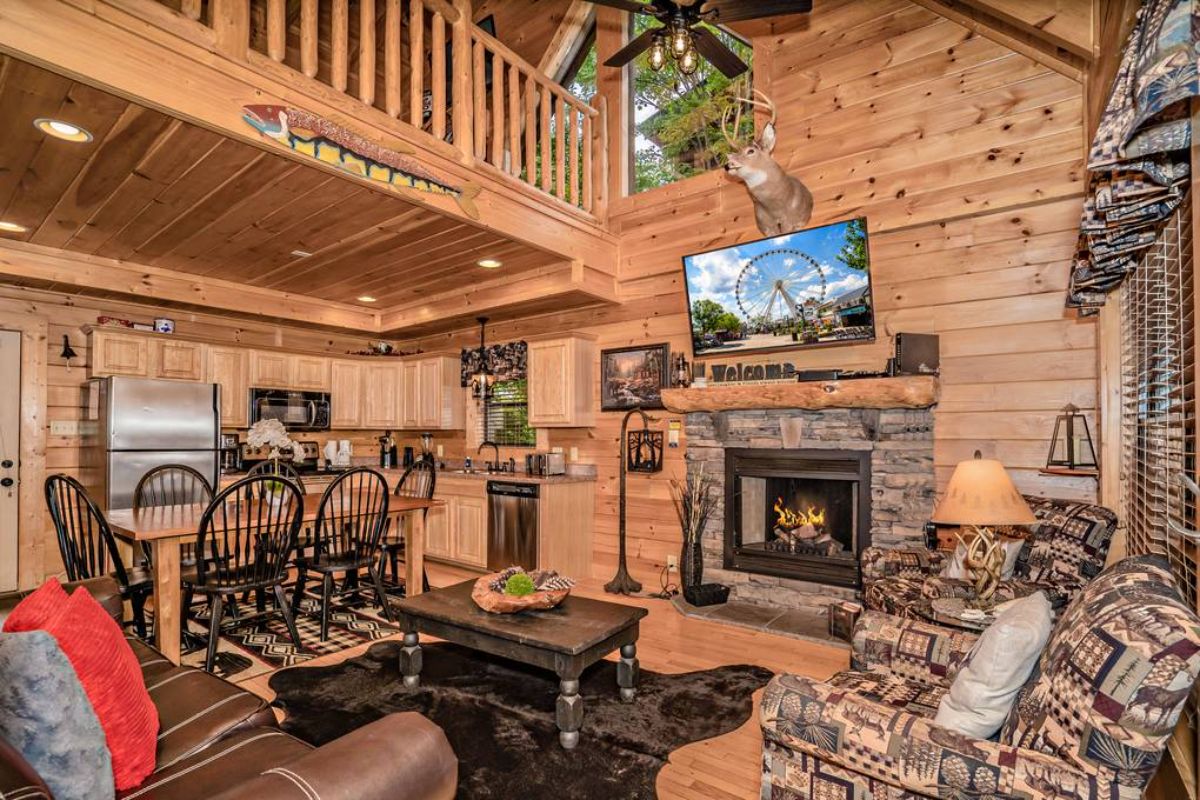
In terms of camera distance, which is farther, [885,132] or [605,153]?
[605,153]

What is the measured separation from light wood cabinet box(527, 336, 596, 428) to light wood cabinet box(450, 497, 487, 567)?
96 cm

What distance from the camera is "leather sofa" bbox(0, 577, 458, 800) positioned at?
1100 millimetres

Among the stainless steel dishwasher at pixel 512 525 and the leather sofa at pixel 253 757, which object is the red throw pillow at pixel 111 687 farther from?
the stainless steel dishwasher at pixel 512 525

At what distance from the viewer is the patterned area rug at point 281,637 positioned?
11.2 ft

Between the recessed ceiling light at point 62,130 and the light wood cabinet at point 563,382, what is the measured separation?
11.5 ft

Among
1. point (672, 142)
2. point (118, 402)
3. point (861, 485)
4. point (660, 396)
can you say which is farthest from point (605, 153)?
point (118, 402)

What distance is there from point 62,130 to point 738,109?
389 centimetres

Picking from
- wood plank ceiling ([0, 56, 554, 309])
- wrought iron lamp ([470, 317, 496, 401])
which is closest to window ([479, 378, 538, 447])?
wrought iron lamp ([470, 317, 496, 401])

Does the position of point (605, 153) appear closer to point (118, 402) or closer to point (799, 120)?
point (799, 120)

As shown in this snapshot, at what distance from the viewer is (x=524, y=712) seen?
2826mm

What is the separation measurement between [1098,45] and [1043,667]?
273 centimetres

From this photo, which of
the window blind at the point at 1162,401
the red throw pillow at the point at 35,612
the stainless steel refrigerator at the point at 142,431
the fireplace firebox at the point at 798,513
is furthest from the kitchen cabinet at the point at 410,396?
the window blind at the point at 1162,401

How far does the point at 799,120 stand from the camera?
15.1 ft

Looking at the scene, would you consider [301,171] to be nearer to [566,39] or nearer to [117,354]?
[117,354]
